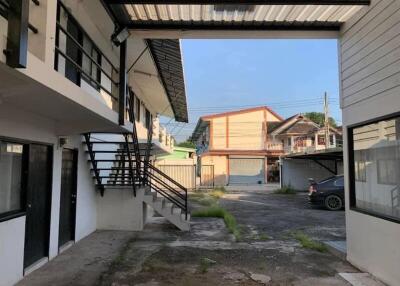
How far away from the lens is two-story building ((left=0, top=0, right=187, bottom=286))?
4176 millimetres

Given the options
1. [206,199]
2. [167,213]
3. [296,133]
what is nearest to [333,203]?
[206,199]

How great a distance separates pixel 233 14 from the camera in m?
6.98

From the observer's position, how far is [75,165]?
29.6 ft

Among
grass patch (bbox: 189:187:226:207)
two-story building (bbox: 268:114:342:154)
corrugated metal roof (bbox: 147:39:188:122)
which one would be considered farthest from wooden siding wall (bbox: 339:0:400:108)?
two-story building (bbox: 268:114:342:154)

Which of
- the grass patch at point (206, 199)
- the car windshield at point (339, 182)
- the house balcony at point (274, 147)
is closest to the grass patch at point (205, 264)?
the grass patch at point (206, 199)

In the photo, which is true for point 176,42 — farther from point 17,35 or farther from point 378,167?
point 17,35

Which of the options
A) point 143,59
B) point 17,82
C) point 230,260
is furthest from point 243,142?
point 17,82

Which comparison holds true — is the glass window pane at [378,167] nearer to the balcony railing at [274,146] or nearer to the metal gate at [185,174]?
the metal gate at [185,174]

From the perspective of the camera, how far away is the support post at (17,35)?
335 cm

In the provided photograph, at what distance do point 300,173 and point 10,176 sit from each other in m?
25.4

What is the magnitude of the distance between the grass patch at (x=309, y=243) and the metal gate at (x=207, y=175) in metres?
25.1

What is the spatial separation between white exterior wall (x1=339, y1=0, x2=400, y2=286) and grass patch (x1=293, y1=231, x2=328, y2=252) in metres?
1.13

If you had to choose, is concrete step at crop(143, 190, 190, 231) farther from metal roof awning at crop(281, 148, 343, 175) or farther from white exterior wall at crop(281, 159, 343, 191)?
white exterior wall at crop(281, 159, 343, 191)

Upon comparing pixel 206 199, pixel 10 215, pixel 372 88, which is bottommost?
pixel 206 199
